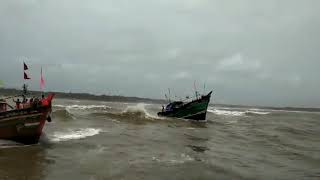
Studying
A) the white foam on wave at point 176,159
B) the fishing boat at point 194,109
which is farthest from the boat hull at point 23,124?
the fishing boat at point 194,109

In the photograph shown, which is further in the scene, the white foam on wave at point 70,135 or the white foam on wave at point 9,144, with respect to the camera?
the white foam on wave at point 70,135

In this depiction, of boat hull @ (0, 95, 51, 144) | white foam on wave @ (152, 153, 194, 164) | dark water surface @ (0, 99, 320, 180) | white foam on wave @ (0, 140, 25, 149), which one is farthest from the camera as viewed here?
boat hull @ (0, 95, 51, 144)

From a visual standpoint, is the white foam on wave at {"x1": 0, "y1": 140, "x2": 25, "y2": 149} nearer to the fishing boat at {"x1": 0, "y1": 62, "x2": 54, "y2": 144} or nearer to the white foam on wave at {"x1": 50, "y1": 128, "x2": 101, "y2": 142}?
the fishing boat at {"x1": 0, "y1": 62, "x2": 54, "y2": 144}

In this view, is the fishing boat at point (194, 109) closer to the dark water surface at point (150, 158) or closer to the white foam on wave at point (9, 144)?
the dark water surface at point (150, 158)

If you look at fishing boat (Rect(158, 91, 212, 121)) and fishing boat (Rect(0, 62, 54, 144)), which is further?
fishing boat (Rect(158, 91, 212, 121))

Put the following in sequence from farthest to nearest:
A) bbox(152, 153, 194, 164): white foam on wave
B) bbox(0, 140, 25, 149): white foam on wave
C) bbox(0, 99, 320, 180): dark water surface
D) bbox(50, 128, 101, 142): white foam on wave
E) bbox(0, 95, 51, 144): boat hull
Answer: bbox(50, 128, 101, 142): white foam on wave, bbox(0, 95, 51, 144): boat hull, bbox(0, 140, 25, 149): white foam on wave, bbox(152, 153, 194, 164): white foam on wave, bbox(0, 99, 320, 180): dark water surface

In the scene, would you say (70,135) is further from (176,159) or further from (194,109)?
(194,109)

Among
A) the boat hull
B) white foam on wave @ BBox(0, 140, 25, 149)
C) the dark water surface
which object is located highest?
the boat hull

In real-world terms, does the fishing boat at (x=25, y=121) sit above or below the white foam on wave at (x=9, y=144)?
above

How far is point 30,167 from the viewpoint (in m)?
15.4

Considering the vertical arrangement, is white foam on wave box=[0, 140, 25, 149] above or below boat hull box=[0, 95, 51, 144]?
below

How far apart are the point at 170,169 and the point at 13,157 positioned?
241 inches

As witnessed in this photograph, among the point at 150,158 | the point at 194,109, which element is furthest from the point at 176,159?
the point at 194,109

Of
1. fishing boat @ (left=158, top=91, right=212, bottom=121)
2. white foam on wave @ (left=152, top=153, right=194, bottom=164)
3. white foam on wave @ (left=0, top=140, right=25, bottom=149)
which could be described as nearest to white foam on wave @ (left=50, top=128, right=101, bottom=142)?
white foam on wave @ (left=0, top=140, right=25, bottom=149)
